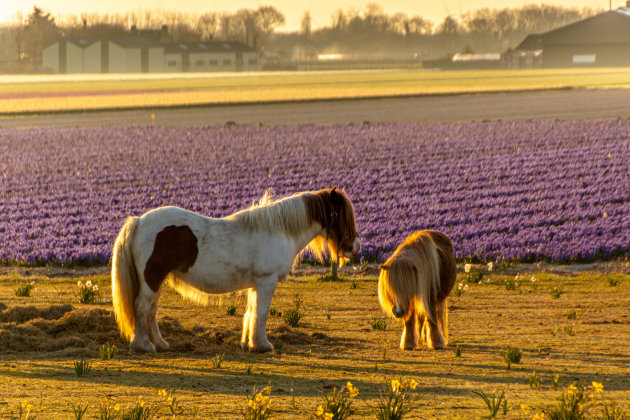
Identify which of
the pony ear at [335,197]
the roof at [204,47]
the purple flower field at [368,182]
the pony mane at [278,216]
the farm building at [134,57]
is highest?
the roof at [204,47]

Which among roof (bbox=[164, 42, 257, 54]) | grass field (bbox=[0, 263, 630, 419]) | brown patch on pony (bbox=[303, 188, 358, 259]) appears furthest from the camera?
roof (bbox=[164, 42, 257, 54])

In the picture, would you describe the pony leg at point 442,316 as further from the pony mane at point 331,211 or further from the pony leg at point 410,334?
the pony mane at point 331,211

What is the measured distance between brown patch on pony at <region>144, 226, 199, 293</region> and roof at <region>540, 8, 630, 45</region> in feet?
440

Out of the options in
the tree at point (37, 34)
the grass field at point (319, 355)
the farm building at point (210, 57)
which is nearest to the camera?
the grass field at point (319, 355)

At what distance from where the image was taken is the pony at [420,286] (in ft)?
28.6

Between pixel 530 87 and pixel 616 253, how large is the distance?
77.4 metres

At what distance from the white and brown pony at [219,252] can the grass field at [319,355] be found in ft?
1.45

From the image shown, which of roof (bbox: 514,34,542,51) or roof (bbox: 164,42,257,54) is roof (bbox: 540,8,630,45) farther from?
roof (bbox: 164,42,257,54)

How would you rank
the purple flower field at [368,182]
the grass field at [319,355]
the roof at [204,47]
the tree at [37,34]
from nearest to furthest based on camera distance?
the grass field at [319,355]
the purple flower field at [368,182]
the roof at [204,47]
the tree at [37,34]

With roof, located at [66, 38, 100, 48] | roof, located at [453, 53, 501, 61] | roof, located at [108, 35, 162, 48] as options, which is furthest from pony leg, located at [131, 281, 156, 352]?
roof, located at [66, 38, 100, 48]

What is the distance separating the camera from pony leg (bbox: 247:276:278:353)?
8984 mm

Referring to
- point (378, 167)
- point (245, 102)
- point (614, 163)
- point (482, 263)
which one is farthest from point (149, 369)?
point (245, 102)

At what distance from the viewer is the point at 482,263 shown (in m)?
16.1

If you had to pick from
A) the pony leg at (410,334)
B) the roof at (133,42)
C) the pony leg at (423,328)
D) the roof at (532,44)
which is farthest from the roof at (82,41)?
the pony leg at (410,334)
